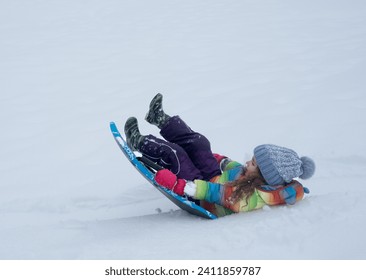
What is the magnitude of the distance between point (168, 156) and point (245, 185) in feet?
2.01

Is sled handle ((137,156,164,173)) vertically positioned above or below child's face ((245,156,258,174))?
above

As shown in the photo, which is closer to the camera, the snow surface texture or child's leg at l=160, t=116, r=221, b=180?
the snow surface texture

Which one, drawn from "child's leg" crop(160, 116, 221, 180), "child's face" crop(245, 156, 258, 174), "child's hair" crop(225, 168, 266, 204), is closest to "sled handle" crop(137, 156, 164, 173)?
"child's leg" crop(160, 116, 221, 180)

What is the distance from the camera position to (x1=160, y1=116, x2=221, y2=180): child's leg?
3.27m

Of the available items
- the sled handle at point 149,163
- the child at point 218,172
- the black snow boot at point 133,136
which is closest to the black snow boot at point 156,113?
the child at point 218,172

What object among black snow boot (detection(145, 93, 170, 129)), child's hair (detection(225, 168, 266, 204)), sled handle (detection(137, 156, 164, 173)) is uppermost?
black snow boot (detection(145, 93, 170, 129))

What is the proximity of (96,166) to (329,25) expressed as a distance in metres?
6.78

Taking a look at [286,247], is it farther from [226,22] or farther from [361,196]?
[226,22]

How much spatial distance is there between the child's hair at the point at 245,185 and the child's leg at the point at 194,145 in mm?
371

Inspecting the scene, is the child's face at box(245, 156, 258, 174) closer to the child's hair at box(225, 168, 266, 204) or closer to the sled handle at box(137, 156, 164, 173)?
the child's hair at box(225, 168, 266, 204)

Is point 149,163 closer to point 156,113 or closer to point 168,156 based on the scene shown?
point 168,156

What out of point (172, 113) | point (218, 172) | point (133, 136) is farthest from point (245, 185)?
point (172, 113)

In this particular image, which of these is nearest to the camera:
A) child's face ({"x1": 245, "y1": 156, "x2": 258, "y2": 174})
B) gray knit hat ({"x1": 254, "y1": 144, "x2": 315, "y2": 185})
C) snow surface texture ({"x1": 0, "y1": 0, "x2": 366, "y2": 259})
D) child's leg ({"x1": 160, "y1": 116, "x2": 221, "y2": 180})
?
snow surface texture ({"x1": 0, "y1": 0, "x2": 366, "y2": 259})

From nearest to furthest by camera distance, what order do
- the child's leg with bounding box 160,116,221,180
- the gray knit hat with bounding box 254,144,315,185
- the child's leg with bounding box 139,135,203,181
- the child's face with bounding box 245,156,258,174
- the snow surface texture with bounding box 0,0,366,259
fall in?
the snow surface texture with bounding box 0,0,366,259, the gray knit hat with bounding box 254,144,315,185, the child's face with bounding box 245,156,258,174, the child's leg with bounding box 139,135,203,181, the child's leg with bounding box 160,116,221,180
